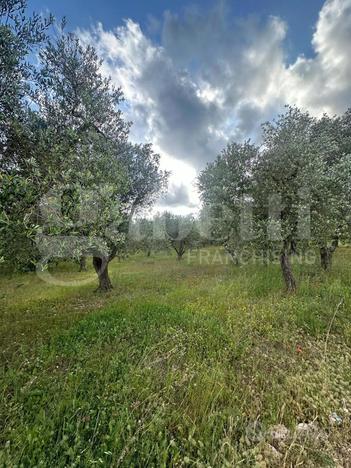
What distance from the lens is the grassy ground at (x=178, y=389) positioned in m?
3.26

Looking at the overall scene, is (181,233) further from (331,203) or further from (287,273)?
(331,203)

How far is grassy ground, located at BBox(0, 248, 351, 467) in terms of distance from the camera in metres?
3.26

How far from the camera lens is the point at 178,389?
182 inches

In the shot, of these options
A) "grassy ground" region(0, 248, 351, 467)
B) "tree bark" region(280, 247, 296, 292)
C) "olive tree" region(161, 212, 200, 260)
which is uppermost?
"olive tree" region(161, 212, 200, 260)

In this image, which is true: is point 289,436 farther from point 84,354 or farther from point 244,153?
point 244,153

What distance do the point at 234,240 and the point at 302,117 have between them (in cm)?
839

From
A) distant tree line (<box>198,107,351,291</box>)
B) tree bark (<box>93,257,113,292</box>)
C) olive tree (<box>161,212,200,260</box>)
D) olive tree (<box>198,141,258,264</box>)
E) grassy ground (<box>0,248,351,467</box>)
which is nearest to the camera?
grassy ground (<box>0,248,351,467</box>)

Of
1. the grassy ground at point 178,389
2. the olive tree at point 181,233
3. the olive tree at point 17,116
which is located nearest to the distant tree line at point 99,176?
the olive tree at point 17,116

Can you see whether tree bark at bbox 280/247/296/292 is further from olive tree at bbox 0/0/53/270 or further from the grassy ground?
olive tree at bbox 0/0/53/270

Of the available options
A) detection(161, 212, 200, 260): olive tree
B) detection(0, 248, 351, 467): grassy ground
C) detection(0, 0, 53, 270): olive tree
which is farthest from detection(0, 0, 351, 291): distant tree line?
detection(161, 212, 200, 260): olive tree

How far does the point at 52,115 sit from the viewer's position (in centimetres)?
795

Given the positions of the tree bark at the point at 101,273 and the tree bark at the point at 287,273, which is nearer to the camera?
the tree bark at the point at 287,273

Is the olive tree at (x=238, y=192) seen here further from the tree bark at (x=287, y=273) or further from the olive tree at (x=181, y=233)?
the olive tree at (x=181, y=233)

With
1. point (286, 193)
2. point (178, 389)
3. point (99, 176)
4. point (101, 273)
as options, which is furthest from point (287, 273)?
point (101, 273)
